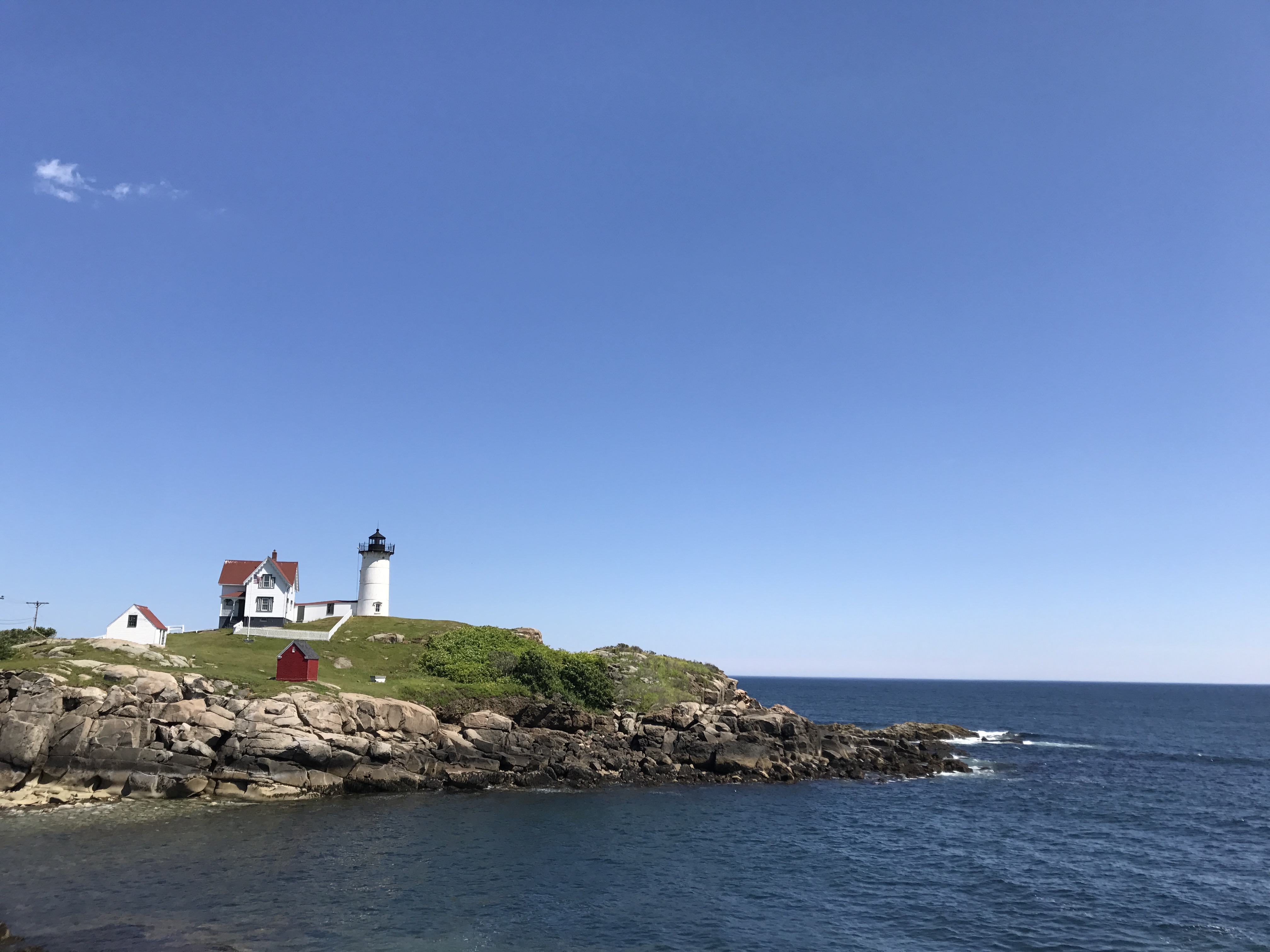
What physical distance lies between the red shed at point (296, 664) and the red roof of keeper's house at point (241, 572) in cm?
2547

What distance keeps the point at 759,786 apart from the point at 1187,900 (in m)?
27.8

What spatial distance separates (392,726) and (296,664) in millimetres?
8901

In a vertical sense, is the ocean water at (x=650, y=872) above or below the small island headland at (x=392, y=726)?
below

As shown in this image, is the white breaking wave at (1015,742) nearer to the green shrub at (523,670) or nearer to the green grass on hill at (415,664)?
the green grass on hill at (415,664)

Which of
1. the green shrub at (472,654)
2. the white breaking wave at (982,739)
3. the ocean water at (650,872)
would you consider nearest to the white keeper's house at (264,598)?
the green shrub at (472,654)

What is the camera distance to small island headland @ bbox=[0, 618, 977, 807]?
142ft

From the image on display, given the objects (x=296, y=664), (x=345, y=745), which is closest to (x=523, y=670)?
(x=296, y=664)

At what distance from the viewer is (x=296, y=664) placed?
55.5m

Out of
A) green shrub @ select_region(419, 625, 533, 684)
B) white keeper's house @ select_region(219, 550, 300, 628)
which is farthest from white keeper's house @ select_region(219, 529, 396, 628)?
green shrub @ select_region(419, 625, 533, 684)

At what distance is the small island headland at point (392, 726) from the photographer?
4331 centimetres

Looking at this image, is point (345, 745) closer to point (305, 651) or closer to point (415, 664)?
point (305, 651)

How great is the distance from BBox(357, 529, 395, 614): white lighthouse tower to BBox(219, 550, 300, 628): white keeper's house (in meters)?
8.88

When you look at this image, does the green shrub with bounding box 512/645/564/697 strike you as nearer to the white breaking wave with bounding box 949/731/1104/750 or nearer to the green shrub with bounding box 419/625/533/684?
the green shrub with bounding box 419/625/533/684

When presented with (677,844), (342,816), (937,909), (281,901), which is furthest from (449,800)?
(937,909)
